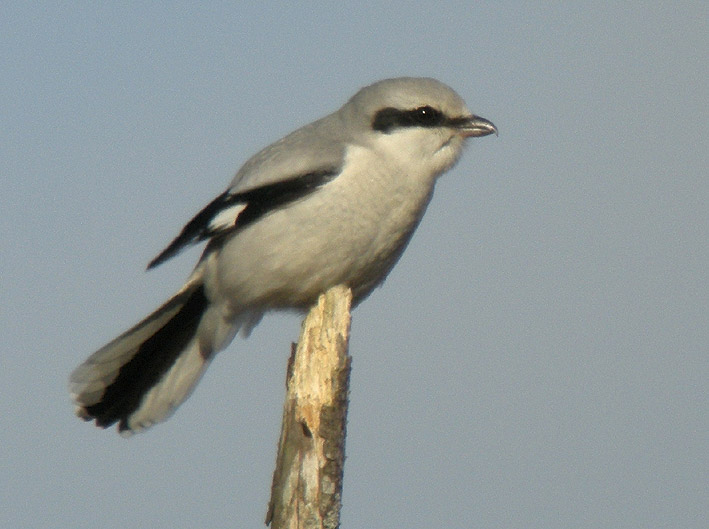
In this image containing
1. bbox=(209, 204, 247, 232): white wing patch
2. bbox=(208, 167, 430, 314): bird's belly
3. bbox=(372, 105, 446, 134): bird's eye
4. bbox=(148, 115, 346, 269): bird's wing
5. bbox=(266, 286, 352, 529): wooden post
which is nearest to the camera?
bbox=(266, 286, 352, 529): wooden post

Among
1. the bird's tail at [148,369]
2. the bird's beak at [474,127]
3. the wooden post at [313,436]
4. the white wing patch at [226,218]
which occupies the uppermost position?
the bird's beak at [474,127]

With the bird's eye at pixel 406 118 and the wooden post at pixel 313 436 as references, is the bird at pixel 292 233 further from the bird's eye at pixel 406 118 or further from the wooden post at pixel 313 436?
the wooden post at pixel 313 436

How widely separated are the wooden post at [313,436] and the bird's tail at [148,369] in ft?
4.40

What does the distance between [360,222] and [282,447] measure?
4.17 feet

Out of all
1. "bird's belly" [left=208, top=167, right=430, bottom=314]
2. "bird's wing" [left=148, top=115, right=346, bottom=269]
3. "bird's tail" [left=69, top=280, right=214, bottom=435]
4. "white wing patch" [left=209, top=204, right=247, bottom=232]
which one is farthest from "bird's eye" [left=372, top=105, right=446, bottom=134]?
"bird's tail" [left=69, top=280, right=214, bottom=435]

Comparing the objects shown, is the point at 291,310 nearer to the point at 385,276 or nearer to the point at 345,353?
the point at 385,276

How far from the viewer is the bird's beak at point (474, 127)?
532 cm

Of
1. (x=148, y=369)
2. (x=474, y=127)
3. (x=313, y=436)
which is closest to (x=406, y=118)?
(x=474, y=127)

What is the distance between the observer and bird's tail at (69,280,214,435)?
5.32 metres

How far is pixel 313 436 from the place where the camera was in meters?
3.84

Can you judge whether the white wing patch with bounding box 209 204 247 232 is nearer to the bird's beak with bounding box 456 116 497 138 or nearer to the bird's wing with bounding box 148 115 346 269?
the bird's wing with bounding box 148 115 346 269

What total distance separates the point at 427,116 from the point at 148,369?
1.76 meters

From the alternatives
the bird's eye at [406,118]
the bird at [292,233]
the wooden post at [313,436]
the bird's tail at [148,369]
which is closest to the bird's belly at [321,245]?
the bird at [292,233]

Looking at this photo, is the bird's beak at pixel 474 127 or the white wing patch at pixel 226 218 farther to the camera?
the bird's beak at pixel 474 127
